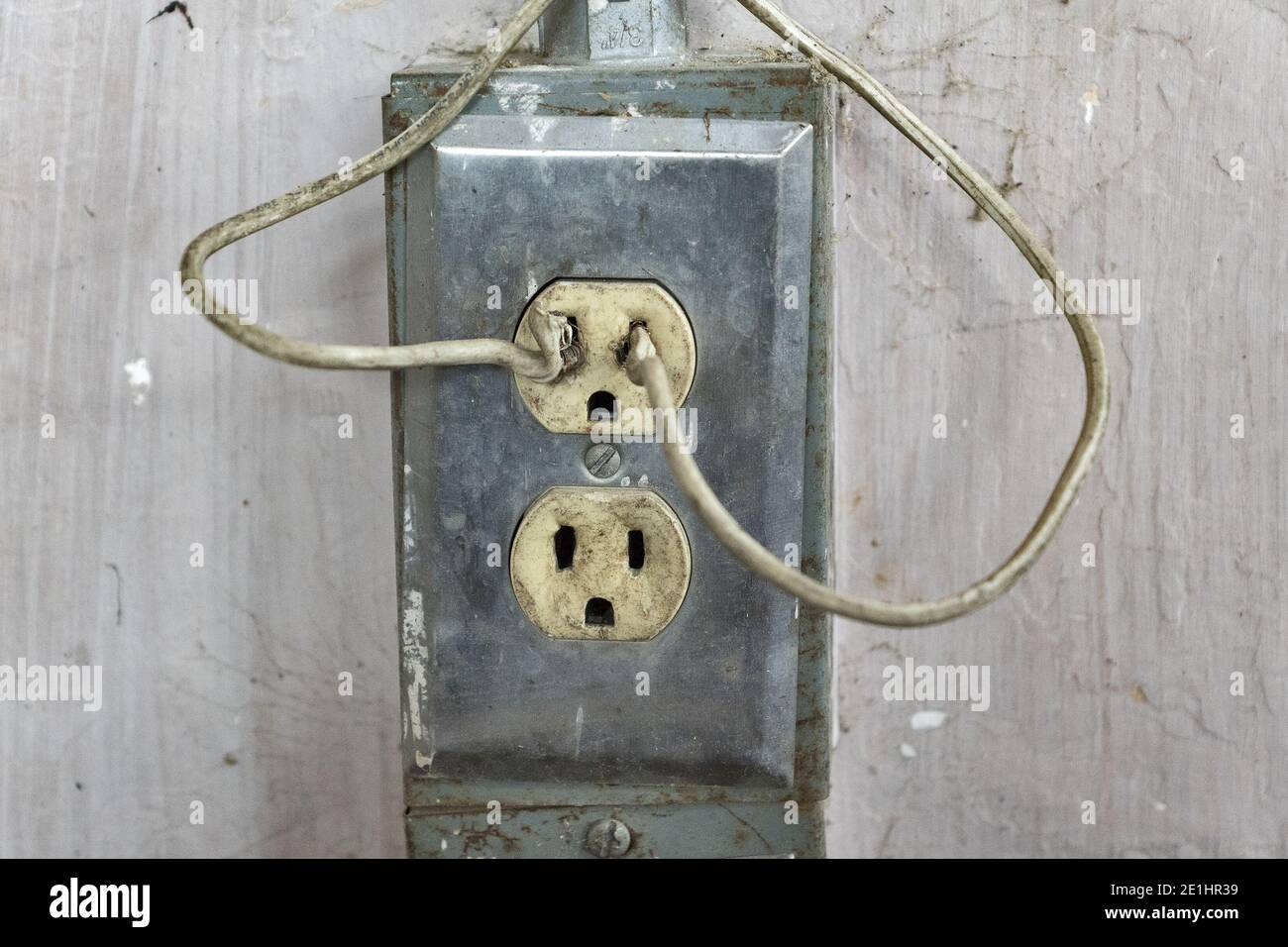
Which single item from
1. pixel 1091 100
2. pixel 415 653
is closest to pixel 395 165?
pixel 415 653

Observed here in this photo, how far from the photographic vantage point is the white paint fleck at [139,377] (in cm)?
56

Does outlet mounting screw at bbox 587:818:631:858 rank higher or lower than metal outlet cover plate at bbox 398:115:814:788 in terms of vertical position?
lower

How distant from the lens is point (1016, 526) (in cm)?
54

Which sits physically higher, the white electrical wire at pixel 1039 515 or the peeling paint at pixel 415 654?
the white electrical wire at pixel 1039 515

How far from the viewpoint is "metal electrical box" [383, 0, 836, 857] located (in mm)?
467

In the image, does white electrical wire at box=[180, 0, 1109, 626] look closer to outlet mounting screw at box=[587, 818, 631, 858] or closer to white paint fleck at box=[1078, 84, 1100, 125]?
white paint fleck at box=[1078, 84, 1100, 125]

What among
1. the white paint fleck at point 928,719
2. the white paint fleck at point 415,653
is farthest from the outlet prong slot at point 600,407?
the white paint fleck at point 928,719

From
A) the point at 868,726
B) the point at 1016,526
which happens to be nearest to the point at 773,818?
the point at 868,726

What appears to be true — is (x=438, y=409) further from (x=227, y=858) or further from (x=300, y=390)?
(x=227, y=858)

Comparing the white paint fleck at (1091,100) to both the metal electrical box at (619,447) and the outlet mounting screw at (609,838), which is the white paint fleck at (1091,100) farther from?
the outlet mounting screw at (609,838)

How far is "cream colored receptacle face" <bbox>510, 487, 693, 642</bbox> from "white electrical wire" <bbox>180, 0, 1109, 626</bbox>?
0.06 meters

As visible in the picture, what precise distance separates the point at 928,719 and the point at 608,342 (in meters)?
0.27

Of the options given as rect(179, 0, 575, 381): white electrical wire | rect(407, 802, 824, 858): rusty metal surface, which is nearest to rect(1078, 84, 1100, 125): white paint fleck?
rect(179, 0, 575, 381): white electrical wire

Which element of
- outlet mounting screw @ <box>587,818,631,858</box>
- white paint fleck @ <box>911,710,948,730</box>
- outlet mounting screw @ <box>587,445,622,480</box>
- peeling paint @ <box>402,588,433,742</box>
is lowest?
outlet mounting screw @ <box>587,818,631,858</box>
